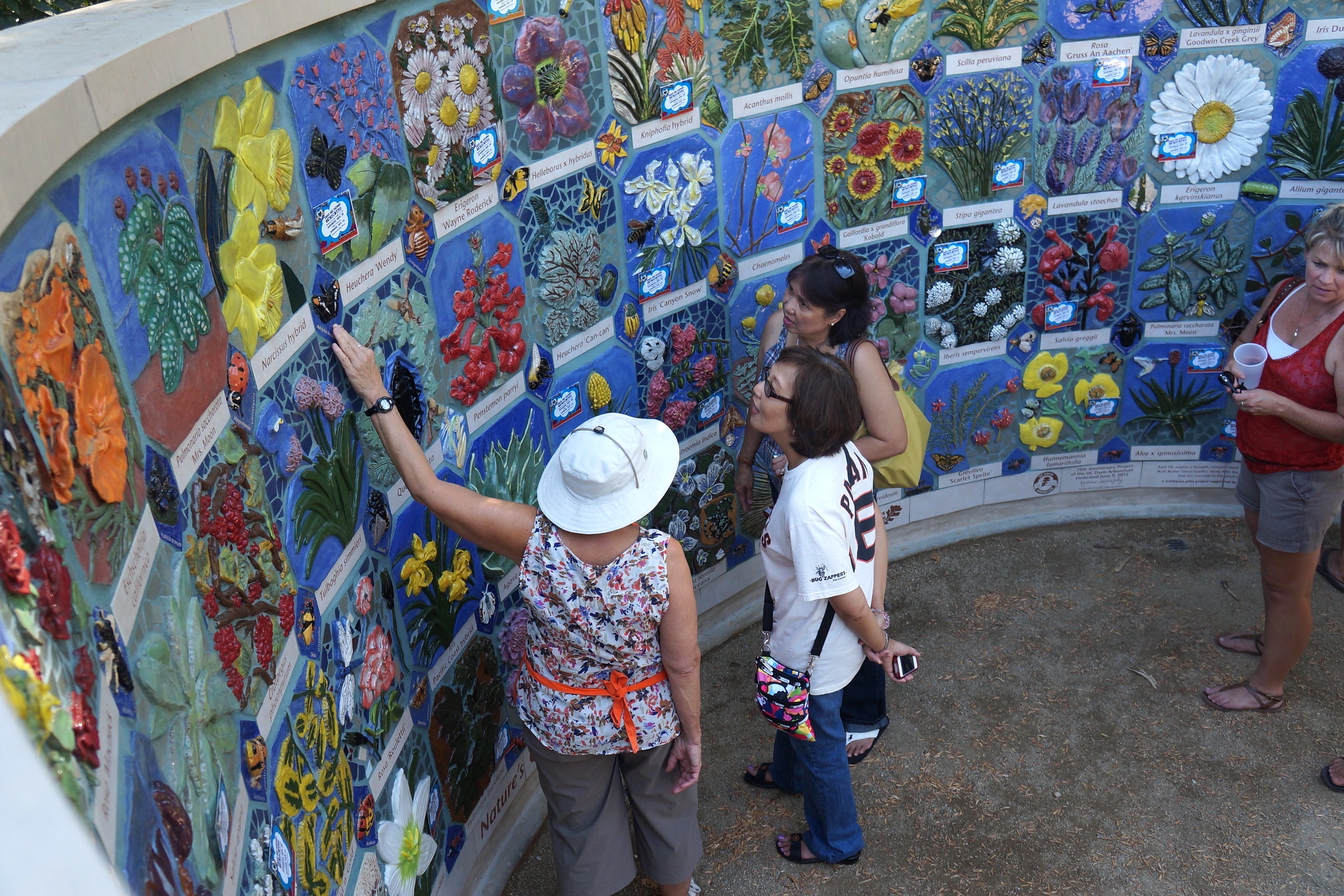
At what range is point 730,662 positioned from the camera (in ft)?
15.0

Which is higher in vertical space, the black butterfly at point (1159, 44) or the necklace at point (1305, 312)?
the black butterfly at point (1159, 44)

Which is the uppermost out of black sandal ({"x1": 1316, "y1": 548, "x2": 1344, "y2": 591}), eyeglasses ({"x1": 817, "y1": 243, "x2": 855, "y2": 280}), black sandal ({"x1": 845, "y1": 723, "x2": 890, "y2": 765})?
eyeglasses ({"x1": 817, "y1": 243, "x2": 855, "y2": 280})

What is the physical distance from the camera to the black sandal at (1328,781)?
3.74 meters

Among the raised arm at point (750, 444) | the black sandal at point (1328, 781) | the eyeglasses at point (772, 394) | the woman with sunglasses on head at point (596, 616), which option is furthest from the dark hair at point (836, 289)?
the black sandal at point (1328, 781)

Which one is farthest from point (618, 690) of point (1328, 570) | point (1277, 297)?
point (1328, 570)

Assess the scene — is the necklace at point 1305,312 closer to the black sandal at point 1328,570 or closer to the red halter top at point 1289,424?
the red halter top at point 1289,424

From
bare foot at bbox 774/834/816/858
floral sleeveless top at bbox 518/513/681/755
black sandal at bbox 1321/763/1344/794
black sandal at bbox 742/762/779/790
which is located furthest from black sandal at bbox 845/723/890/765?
black sandal at bbox 1321/763/1344/794

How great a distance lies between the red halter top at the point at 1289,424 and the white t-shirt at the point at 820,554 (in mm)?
1475

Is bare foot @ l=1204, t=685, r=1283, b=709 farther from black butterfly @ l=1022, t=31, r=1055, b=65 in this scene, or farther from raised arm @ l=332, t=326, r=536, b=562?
raised arm @ l=332, t=326, r=536, b=562

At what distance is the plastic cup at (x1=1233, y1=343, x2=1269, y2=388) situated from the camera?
3.74 m

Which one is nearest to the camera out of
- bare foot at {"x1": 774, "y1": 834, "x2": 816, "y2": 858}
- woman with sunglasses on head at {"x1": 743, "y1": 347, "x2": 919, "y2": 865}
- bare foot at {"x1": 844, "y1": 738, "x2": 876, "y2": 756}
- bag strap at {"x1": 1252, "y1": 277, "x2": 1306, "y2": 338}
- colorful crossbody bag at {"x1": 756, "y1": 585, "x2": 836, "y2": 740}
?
woman with sunglasses on head at {"x1": 743, "y1": 347, "x2": 919, "y2": 865}

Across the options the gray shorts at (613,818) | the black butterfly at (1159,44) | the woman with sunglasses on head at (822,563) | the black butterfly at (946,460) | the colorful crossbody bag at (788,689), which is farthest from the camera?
the black butterfly at (946,460)

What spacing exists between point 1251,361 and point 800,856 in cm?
222

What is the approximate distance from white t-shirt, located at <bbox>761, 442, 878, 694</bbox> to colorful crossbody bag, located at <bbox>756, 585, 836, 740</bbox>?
0.02 metres
